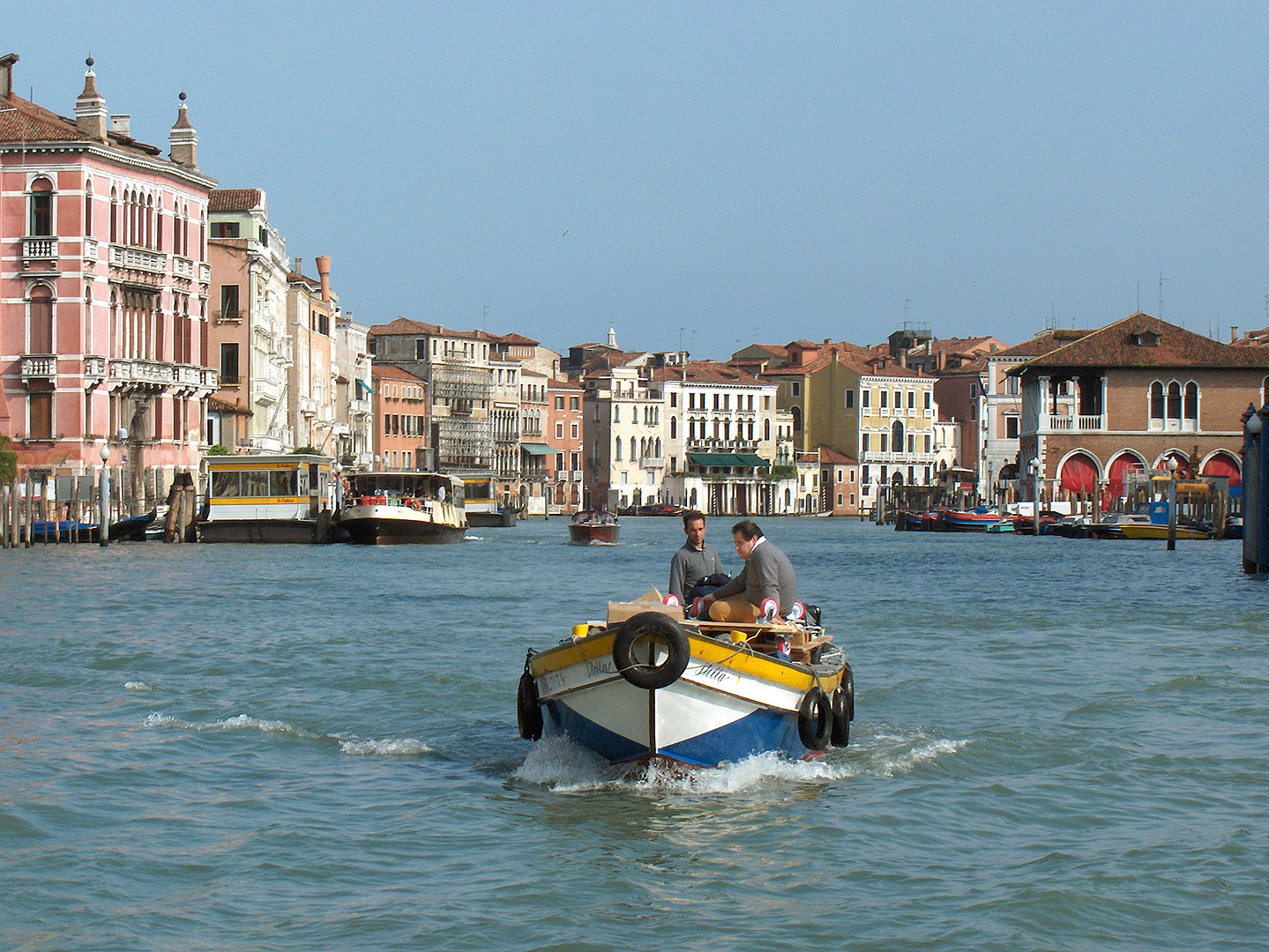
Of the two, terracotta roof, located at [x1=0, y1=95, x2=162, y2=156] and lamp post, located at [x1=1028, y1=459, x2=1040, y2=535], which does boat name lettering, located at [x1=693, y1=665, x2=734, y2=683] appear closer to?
terracotta roof, located at [x1=0, y1=95, x2=162, y2=156]

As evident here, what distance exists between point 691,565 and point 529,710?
153cm

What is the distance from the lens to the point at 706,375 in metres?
108

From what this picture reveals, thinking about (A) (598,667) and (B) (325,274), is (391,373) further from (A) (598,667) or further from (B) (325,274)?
(A) (598,667)

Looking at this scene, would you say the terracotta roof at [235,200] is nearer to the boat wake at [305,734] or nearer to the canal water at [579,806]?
the canal water at [579,806]

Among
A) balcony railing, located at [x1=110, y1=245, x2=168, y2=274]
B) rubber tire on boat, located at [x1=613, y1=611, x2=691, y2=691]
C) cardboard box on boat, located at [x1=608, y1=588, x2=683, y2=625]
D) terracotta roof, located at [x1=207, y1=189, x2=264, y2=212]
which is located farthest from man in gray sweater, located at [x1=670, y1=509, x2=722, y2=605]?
terracotta roof, located at [x1=207, y1=189, x2=264, y2=212]

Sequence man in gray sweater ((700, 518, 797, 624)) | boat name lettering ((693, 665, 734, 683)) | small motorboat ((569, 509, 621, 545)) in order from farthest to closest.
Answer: small motorboat ((569, 509, 621, 545)) < man in gray sweater ((700, 518, 797, 624)) < boat name lettering ((693, 665, 734, 683))

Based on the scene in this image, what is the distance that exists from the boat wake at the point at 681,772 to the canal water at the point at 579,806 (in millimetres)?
23

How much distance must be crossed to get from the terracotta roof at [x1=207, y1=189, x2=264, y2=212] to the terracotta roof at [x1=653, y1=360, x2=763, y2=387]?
49.0 metres

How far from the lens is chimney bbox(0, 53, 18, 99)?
153 feet

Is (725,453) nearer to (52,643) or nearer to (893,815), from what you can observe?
(52,643)

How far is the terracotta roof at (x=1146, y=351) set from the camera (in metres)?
63.2

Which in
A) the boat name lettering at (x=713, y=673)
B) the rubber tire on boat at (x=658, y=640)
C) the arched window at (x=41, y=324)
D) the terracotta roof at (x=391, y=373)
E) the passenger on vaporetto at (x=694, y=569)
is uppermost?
the terracotta roof at (x=391, y=373)

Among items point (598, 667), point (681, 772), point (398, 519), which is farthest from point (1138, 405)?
point (598, 667)

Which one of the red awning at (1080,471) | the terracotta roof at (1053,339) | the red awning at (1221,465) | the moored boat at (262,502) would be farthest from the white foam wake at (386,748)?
the terracotta roof at (1053,339)
